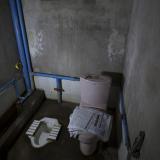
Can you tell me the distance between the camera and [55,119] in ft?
7.32

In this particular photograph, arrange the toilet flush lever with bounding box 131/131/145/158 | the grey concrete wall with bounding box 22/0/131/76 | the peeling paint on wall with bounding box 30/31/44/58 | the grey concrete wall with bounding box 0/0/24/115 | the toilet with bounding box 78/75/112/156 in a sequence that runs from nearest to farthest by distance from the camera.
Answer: the toilet flush lever with bounding box 131/131/145/158
the toilet with bounding box 78/75/112/156
the grey concrete wall with bounding box 22/0/131/76
the grey concrete wall with bounding box 0/0/24/115
the peeling paint on wall with bounding box 30/31/44/58

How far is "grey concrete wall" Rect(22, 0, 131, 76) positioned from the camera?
182 cm

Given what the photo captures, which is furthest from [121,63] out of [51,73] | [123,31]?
[51,73]

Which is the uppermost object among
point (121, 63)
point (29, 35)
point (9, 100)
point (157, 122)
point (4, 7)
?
point (4, 7)

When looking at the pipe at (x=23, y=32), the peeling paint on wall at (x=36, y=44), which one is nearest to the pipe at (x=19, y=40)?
the pipe at (x=23, y=32)

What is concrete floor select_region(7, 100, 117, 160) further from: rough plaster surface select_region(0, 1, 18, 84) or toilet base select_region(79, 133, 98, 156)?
rough plaster surface select_region(0, 1, 18, 84)

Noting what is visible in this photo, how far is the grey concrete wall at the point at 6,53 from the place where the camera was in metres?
1.95

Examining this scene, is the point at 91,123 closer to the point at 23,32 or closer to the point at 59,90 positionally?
the point at 59,90

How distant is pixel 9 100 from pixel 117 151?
152 centimetres

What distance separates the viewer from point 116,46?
6.44ft

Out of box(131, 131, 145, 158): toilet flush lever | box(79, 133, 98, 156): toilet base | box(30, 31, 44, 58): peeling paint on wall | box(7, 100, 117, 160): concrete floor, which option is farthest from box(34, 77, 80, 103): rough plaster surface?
box(131, 131, 145, 158): toilet flush lever

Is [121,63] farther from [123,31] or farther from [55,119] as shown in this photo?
[55,119]

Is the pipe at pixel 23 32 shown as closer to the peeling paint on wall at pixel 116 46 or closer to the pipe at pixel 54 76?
the pipe at pixel 54 76

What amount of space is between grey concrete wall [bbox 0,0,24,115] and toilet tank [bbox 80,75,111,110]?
1.01 metres
